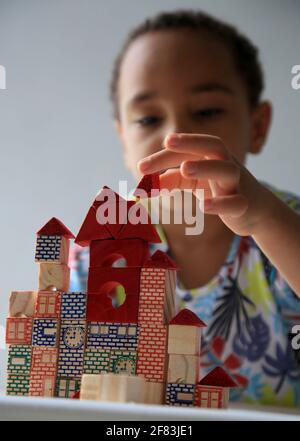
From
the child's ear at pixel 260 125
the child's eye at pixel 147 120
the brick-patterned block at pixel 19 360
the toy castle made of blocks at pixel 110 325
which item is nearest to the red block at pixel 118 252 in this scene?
the toy castle made of blocks at pixel 110 325

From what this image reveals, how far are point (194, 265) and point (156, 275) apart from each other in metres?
0.65

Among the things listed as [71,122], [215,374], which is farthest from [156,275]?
[71,122]

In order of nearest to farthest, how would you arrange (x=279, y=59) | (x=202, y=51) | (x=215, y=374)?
(x=215, y=374) < (x=202, y=51) < (x=279, y=59)

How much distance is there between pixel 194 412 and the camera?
388 millimetres

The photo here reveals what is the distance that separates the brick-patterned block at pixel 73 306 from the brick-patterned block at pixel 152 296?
54mm

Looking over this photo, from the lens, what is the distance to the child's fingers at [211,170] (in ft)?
1.92

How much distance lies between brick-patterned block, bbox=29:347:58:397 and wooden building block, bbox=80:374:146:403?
7 centimetres

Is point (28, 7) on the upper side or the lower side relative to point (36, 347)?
upper

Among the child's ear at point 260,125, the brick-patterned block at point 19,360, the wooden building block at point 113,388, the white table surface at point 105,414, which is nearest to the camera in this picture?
the white table surface at point 105,414

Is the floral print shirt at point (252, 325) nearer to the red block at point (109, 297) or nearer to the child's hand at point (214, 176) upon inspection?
the child's hand at point (214, 176)

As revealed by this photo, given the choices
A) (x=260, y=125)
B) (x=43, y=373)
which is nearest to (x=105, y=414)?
(x=43, y=373)

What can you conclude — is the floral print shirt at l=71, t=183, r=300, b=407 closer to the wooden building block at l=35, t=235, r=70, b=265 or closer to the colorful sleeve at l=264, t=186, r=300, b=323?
the colorful sleeve at l=264, t=186, r=300, b=323
